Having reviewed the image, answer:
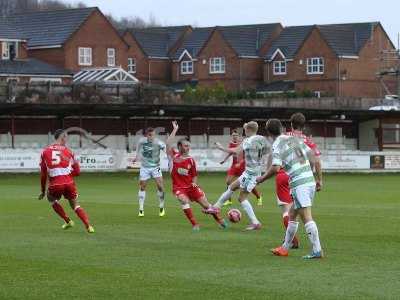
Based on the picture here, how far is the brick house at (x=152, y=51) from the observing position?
107 metres

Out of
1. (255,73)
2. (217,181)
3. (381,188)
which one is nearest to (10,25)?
(255,73)

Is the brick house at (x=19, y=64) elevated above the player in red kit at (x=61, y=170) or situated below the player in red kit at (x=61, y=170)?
above

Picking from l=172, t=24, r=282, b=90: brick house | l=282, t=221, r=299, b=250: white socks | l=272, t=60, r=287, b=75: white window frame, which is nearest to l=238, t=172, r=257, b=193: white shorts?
l=282, t=221, r=299, b=250: white socks

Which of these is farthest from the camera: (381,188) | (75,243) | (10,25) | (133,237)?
(10,25)

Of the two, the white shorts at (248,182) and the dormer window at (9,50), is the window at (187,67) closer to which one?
the dormer window at (9,50)

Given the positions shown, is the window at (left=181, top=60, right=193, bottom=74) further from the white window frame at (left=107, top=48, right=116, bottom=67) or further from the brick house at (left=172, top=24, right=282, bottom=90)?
the white window frame at (left=107, top=48, right=116, bottom=67)

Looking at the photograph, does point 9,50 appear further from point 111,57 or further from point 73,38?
point 111,57

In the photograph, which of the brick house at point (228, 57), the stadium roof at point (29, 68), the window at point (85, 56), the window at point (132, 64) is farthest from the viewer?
the window at point (132, 64)

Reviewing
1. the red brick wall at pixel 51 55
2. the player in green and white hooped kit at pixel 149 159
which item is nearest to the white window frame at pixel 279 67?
the red brick wall at pixel 51 55

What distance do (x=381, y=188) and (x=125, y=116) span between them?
877 inches

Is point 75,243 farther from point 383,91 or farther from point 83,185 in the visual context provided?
point 383,91

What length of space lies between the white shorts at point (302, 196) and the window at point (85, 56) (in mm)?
78169

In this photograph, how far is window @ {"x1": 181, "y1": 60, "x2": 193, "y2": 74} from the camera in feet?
353

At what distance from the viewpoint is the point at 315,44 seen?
101250mm
